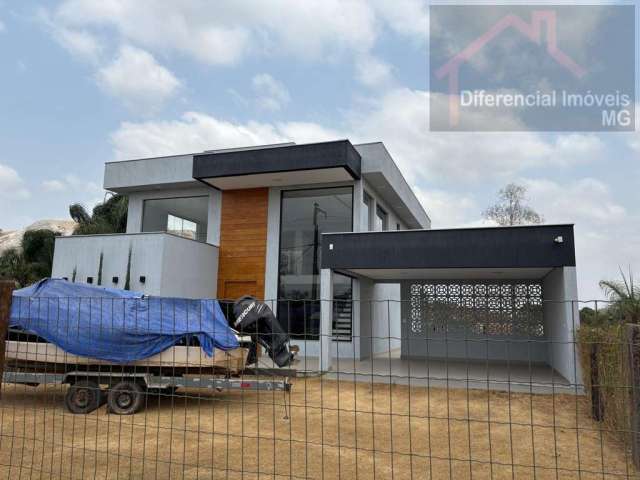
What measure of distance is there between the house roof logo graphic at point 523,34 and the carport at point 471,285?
4.19m

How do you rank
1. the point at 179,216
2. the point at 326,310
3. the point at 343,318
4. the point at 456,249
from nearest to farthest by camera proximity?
the point at 456,249, the point at 326,310, the point at 343,318, the point at 179,216

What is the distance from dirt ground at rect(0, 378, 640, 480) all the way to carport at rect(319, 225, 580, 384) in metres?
1.07

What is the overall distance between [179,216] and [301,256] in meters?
5.15

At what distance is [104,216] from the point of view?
2683cm

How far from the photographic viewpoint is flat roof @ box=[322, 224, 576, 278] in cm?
979

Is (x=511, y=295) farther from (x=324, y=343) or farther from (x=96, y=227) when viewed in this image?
(x=96, y=227)

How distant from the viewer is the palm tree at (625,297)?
23.4 feet

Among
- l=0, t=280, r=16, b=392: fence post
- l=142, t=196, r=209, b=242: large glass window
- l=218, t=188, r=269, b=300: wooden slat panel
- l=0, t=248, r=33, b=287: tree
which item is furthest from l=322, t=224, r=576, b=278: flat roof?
l=0, t=248, r=33, b=287: tree

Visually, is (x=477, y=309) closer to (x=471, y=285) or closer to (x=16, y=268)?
(x=471, y=285)

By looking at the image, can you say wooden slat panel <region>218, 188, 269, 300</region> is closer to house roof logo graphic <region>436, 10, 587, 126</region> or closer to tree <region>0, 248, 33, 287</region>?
house roof logo graphic <region>436, 10, 587, 126</region>

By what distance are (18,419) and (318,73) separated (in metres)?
9.09

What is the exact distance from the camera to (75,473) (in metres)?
4.45

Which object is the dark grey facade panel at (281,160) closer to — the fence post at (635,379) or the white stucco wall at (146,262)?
the white stucco wall at (146,262)

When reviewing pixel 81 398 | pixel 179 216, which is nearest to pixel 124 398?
pixel 81 398
